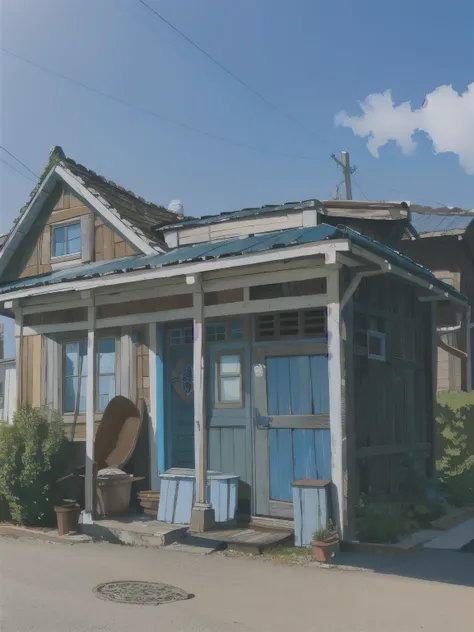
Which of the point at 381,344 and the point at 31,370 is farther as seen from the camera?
the point at 31,370

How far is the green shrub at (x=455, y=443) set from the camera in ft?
36.7

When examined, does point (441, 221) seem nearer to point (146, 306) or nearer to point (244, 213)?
point (244, 213)

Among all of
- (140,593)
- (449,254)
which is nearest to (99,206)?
(140,593)

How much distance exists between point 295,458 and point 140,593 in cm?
300

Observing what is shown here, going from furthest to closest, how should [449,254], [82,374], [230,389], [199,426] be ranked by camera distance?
[449,254] → [82,374] → [230,389] → [199,426]

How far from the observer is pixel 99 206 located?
11.5 m

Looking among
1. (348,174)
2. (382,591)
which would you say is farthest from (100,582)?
(348,174)

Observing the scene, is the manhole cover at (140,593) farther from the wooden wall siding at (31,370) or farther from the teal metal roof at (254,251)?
the wooden wall siding at (31,370)

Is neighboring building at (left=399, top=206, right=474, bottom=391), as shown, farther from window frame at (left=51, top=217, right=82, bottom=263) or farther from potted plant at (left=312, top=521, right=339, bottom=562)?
potted plant at (left=312, top=521, right=339, bottom=562)

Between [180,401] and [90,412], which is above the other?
[180,401]

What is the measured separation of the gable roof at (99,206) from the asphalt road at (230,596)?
16.2 feet

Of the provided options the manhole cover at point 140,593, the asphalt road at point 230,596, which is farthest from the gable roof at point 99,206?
the manhole cover at point 140,593

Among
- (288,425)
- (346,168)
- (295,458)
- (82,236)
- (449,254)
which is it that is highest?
(346,168)

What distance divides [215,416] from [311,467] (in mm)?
1583
